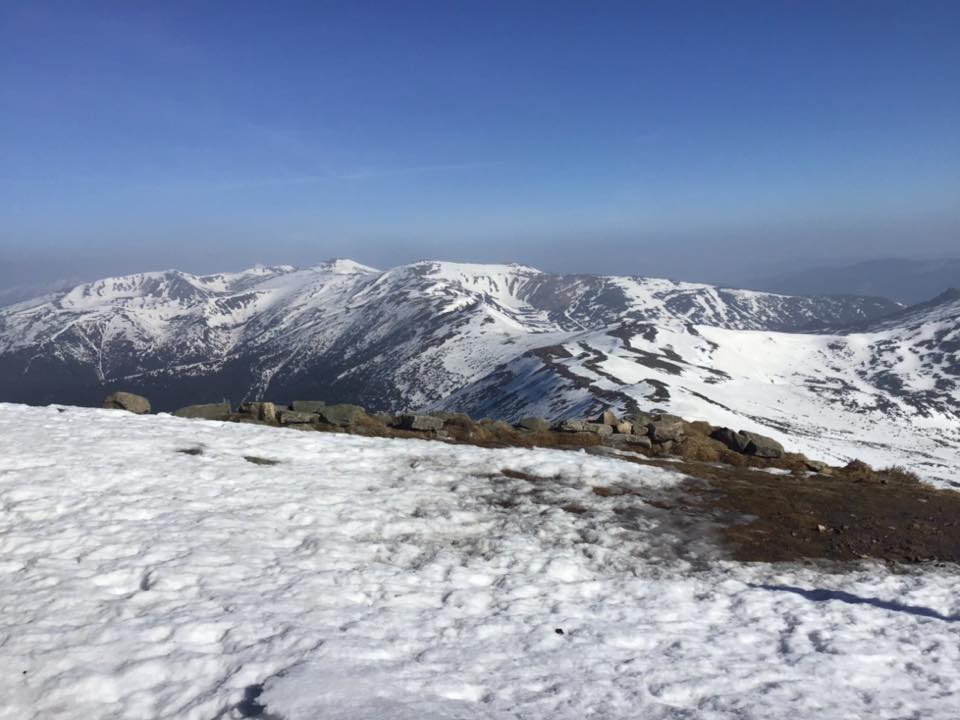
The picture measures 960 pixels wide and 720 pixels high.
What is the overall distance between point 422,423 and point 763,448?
47.2 ft

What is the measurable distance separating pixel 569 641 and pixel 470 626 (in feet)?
5.39

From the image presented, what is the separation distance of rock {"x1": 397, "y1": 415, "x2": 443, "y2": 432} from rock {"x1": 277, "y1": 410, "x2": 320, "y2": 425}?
3.76 metres

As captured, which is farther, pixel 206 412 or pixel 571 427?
pixel 571 427

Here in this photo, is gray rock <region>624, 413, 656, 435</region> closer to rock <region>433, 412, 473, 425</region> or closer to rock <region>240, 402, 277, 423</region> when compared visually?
rock <region>433, 412, 473, 425</region>

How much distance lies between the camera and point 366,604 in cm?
1020

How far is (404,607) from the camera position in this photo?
33.6 ft

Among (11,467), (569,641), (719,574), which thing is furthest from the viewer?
(11,467)

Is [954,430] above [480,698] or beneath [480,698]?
beneath

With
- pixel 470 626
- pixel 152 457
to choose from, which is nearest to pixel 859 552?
pixel 470 626

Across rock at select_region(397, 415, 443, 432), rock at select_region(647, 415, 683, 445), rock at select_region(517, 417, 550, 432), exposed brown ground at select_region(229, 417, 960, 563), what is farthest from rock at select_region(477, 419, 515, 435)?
rock at select_region(647, 415, 683, 445)

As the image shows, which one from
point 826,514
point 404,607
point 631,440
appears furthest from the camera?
point 631,440

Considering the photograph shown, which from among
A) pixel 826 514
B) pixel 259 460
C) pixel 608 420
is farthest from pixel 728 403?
pixel 259 460

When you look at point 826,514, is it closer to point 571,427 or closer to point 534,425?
point 571,427

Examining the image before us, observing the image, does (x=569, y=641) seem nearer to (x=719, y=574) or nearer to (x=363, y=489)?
(x=719, y=574)
